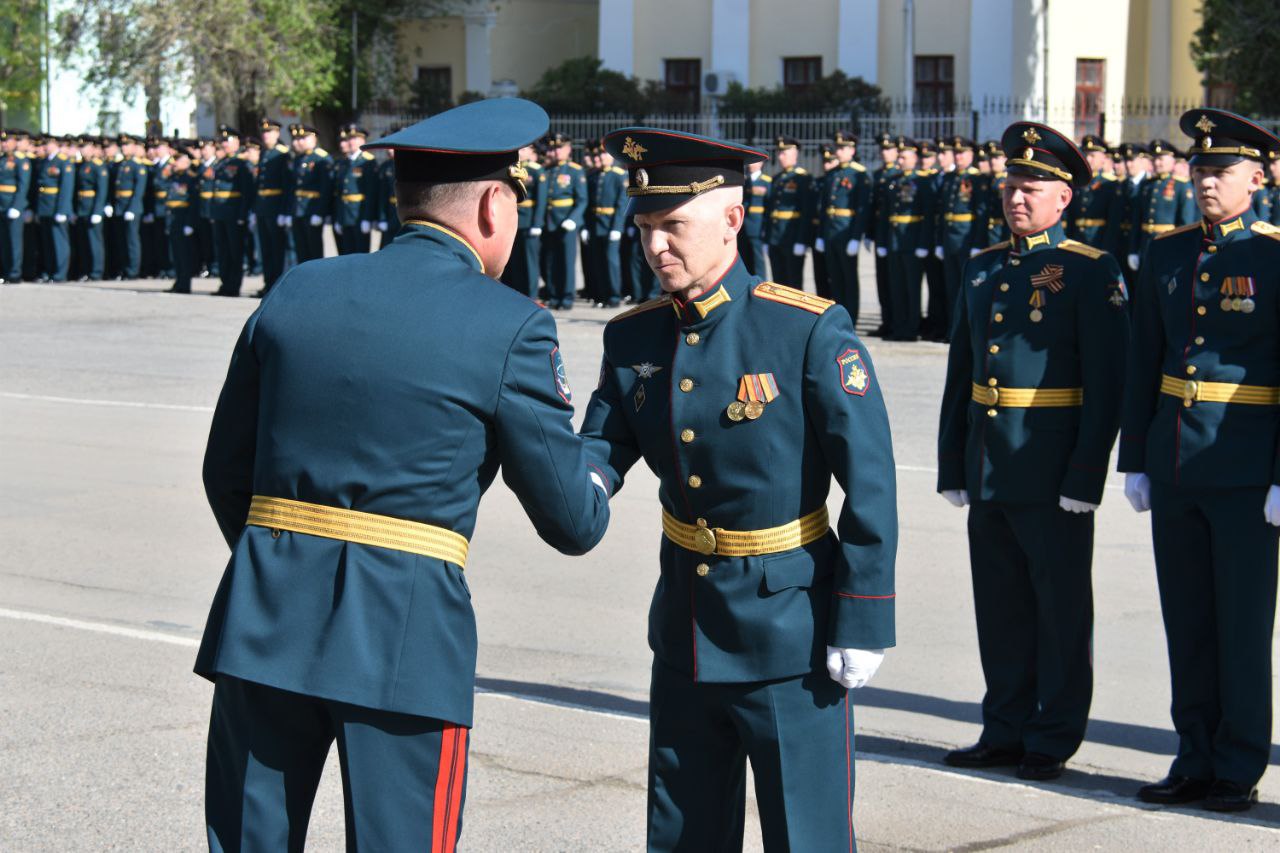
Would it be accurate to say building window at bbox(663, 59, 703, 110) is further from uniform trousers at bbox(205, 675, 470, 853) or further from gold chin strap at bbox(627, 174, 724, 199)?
uniform trousers at bbox(205, 675, 470, 853)

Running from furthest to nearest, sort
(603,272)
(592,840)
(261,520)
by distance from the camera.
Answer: (603,272), (592,840), (261,520)

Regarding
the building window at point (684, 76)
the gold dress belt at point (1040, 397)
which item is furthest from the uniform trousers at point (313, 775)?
the building window at point (684, 76)

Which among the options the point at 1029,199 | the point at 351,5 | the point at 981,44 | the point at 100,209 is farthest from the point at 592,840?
the point at 351,5

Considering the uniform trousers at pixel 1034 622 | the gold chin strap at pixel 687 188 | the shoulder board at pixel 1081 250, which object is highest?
the gold chin strap at pixel 687 188

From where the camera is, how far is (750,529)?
151 inches

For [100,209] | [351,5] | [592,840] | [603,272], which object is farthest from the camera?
[351,5]

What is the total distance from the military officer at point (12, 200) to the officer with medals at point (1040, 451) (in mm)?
21504

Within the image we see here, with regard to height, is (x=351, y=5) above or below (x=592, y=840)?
above

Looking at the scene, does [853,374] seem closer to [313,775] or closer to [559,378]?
[559,378]

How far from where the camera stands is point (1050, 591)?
5.45m

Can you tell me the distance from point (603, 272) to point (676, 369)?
711 inches

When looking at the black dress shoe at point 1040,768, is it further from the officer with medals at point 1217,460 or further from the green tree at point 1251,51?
the green tree at point 1251,51

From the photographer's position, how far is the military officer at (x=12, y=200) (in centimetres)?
2456

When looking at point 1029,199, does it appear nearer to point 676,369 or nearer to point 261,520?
point 676,369
